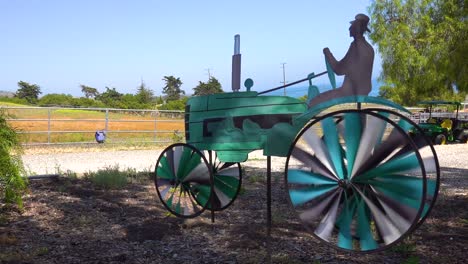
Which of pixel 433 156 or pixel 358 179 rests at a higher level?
pixel 433 156

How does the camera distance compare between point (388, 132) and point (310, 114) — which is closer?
point (388, 132)

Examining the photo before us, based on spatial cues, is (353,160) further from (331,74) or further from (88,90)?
(88,90)

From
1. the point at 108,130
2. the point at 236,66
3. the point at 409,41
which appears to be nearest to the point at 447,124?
the point at 409,41

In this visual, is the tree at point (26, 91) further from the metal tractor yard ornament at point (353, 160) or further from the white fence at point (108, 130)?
the metal tractor yard ornament at point (353, 160)

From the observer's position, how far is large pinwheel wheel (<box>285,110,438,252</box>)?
278 cm

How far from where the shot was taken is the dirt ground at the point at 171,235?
3736 millimetres

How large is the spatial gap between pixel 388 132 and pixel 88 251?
2670 millimetres

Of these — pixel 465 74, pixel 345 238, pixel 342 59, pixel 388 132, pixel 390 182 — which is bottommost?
pixel 345 238

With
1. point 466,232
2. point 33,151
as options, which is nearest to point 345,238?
point 466,232

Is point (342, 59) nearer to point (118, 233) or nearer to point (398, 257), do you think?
point (398, 257)

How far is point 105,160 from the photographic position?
11.4 meters

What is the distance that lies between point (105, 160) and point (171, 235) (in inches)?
293

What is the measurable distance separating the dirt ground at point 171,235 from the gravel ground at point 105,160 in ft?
11.4

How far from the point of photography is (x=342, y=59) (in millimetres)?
3260
